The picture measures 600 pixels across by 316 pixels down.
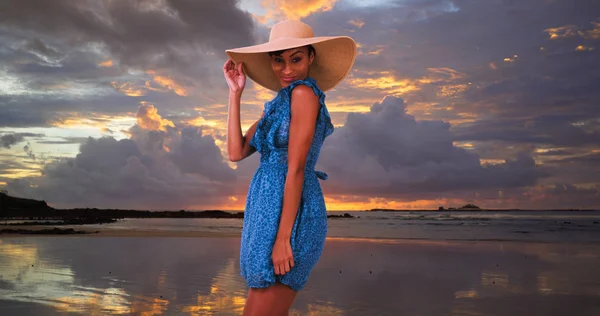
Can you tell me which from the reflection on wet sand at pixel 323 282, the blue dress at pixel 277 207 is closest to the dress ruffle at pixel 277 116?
the blue dress at pixel 277 207

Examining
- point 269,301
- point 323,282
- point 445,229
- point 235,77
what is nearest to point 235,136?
point 235,77

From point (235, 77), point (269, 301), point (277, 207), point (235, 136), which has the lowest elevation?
point (269, 301)

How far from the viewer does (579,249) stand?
659 inches

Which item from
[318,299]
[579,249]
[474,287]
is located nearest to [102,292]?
[318,299]

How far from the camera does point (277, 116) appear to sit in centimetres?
260

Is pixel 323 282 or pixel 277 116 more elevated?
pixel 277 116

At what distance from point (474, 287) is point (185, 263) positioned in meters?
5.30

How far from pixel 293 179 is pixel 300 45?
617mm

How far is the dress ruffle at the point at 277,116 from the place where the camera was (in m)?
2.56

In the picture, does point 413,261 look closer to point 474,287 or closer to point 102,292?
point 474,287

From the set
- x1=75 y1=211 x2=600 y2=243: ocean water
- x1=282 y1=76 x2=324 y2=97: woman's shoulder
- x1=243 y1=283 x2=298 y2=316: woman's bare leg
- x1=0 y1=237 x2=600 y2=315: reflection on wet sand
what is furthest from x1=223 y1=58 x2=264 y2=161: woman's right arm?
x1=75 y1=211 x2=600 y2=243: ocean water

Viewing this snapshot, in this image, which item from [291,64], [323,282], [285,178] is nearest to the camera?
[285,178]

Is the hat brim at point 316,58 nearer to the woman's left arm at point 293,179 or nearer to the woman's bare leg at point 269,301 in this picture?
the woman's left arm at point 293,179

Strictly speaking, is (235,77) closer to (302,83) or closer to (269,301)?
(302,83)
